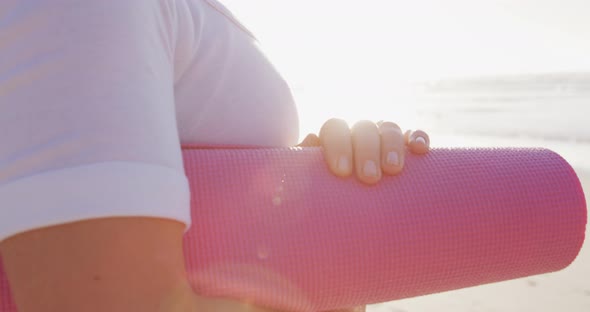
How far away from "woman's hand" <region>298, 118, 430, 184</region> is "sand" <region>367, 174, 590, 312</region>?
1869 mm

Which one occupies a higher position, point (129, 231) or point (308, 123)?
point (129, 231)

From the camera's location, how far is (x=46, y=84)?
1.56 feet

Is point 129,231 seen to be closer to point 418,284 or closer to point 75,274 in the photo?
point 75,274

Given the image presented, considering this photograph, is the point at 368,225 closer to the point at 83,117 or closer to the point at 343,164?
the point at 343,164

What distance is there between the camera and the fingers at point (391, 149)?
0.84 m

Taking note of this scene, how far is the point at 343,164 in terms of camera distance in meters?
0.82

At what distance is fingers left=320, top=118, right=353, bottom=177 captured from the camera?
82 centimetres

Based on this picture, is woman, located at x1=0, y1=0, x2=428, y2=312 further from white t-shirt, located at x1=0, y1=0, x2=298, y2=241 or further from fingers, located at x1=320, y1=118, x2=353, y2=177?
fingers, located at x1=320, y1=118, x2=353, y2=177

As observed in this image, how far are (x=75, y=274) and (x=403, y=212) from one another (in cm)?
50

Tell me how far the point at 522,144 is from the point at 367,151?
20.2ft

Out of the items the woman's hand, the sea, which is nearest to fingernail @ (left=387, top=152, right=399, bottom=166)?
the woman's hand

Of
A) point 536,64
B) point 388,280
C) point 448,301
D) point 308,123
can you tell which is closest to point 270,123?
point 388,280

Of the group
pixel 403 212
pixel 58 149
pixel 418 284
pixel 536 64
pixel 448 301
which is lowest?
pixel 536 64

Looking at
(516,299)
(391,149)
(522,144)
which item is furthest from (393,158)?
(522,144)
